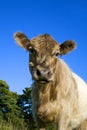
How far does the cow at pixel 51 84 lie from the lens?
11578 millimetres

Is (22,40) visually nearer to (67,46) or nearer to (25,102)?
(67,46)

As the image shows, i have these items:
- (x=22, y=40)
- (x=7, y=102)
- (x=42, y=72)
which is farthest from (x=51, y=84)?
(x=7, y=102)

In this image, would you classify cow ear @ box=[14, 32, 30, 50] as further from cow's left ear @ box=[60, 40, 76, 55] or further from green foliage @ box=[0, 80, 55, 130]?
green foliage @ box=[0, 80, 55, 130]

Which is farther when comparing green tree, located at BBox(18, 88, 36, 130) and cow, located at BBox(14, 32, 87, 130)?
green tree, located at BBox(18, 88, 36, 130)

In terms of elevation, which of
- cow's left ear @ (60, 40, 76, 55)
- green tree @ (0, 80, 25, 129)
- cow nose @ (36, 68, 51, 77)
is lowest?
cow nose @ (36, 68, 51, 77)

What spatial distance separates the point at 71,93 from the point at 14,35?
6.81ft

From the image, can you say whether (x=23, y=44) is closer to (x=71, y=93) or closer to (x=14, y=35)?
(x=14, y=35)

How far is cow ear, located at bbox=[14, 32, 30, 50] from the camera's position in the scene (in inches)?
489

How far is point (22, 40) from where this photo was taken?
12578 mm

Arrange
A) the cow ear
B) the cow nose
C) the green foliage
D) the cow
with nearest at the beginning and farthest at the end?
the cow nose, the cow, the cow ear, the green foliage

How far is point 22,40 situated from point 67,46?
1149 mm

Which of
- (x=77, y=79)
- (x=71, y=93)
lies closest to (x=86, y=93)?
(x=77, y=79)

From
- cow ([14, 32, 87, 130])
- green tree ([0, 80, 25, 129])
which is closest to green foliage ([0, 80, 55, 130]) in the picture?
green tree ([0, 80, 25, 129])

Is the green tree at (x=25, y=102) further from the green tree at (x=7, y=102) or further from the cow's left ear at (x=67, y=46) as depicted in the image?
the cow's left ear at (x=67, y=46)
